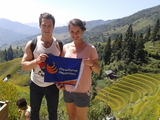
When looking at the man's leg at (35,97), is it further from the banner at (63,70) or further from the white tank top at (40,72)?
the banner at (63,70)

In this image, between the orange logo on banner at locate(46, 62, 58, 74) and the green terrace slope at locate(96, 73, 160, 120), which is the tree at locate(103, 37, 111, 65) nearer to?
the green terrace slope at locate(96, 73, 160, 120)

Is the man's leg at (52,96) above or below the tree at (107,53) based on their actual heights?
above

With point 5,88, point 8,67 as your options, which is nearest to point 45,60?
point 5,88

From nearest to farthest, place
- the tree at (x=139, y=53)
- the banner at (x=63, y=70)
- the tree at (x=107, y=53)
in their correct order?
the banner at (x=63, y=70) → the tree at (x=139, y=53) → the tree at (x=107, y=53)

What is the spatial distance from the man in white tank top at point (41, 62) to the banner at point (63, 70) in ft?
0.46

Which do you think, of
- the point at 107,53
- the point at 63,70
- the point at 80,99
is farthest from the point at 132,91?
the point at 63,70

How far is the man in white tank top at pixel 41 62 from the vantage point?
3303 millimetres

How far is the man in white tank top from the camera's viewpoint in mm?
3303

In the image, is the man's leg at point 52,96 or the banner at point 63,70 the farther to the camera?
the man's leg at point 52,96

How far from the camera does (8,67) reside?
74188 mm

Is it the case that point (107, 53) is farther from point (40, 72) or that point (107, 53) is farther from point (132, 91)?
point (40, 72)

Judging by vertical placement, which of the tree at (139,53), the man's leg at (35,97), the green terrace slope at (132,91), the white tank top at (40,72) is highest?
the white tank top at (40,72)

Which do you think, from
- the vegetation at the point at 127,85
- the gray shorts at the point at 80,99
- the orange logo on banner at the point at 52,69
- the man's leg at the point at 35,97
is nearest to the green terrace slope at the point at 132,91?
the vegetation at the point at 127,85

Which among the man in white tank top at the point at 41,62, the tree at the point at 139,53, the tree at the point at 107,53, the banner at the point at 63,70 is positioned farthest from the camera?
the tree at the point at 107,53
